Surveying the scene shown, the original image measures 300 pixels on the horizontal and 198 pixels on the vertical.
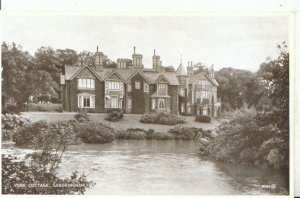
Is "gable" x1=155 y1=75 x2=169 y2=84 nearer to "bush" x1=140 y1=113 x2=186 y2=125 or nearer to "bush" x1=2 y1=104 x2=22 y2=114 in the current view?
"bush" x1=140 y1=113 x2=186 y2=125

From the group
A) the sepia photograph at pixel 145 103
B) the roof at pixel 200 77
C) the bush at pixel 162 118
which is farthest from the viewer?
the bush at pixel 162 118

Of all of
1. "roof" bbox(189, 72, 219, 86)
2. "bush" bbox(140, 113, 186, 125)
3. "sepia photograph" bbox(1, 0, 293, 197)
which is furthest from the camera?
"bush" bbox(140, 113, 186, 125)

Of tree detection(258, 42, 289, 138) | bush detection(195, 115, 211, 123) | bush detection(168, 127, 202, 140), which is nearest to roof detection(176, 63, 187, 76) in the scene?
bush detection(195, 115, 211, 123)

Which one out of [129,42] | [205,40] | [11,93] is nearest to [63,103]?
[11,93]

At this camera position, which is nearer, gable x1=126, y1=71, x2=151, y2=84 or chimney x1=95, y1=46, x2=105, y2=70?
chimney x1=95, y1=46, x2=105, y2=70

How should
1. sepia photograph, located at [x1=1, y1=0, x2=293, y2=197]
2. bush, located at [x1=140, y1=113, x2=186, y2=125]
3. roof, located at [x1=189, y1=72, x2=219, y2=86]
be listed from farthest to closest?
bush, located at [x1=140, y1=113, x2=186, y2=125]
roof, located at [x1=189, y1=72, x2=219, y2=86]
sepia photograph, located at [x1=1, y1=0, x2=293, y2=197]

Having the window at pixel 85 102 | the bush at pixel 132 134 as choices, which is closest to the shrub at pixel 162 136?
the bush at pixel 132 134

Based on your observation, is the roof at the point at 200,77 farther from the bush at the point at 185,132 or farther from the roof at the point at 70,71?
the roof at the point at 70,71
